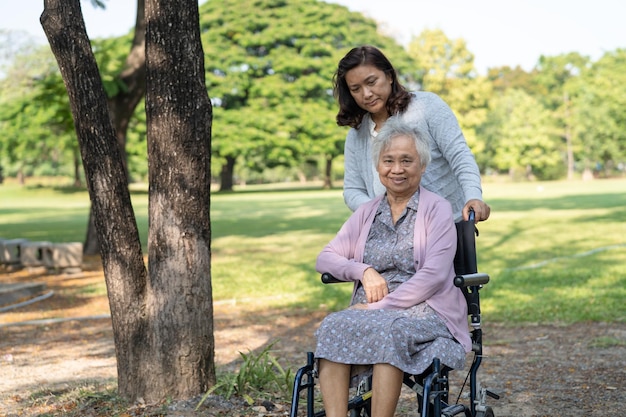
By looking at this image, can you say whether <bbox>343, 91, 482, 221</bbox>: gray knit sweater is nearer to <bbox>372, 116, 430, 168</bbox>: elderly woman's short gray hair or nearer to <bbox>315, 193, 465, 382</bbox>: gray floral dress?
<bbox>372, 116, 430, 168</bbox>: elderly woman's short gray hair

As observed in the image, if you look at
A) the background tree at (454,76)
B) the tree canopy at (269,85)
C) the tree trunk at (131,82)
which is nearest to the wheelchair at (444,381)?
the tree trunk at (131,82)

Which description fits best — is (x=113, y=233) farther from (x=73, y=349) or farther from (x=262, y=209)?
(x=262, y=209)

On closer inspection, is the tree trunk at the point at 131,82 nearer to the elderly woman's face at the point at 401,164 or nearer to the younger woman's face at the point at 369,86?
the younger woman's face at the point at 369,86

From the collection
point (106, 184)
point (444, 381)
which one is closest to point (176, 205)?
point (106, 184)

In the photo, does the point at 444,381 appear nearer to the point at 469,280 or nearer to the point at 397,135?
the point at 469,280

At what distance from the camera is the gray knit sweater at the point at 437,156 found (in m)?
3.53

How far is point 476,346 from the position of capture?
3248mm

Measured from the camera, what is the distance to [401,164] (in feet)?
10.7

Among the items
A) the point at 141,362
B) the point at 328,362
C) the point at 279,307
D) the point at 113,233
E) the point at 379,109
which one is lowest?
the point at 279,307

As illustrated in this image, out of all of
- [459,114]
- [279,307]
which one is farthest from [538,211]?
[459,114]

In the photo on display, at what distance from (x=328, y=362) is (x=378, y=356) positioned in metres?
0.20

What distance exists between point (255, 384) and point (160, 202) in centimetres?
117

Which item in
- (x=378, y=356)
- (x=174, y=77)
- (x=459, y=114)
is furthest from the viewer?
(x=459, y=114)

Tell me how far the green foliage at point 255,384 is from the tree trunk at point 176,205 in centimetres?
15
